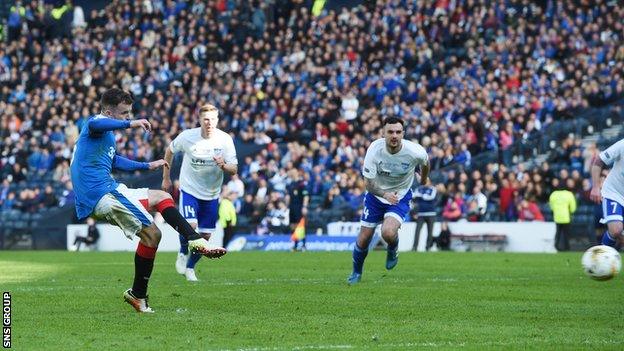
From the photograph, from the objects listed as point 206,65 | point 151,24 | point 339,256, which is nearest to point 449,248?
point 339,256

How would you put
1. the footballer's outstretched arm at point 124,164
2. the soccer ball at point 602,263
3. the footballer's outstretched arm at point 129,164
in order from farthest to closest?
1. the soccer ball at point 602,263
2. the footballer's outstretched arm at point 124,164
3. the footballer's outstretched arm at point 129,164

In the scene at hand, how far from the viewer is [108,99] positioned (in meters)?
12.9

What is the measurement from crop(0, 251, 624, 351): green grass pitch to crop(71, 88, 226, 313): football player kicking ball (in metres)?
0.55

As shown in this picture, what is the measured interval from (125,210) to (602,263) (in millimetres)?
5127

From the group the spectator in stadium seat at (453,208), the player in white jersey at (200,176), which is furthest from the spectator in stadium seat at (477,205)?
the player in white jersey at (200,176)

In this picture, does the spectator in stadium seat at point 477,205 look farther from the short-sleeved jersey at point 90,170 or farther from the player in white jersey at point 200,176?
the short-sleeved jersey at point 90,170

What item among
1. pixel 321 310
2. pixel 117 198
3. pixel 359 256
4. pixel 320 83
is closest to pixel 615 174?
pixel 359 256

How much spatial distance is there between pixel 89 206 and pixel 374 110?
26.2m

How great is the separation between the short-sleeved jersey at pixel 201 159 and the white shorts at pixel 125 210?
5.70m

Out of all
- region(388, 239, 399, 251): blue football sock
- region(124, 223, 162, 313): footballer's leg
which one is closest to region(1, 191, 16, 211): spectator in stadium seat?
region(388, 239, 399, 251): blue football sock

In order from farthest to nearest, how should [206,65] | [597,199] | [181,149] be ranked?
[206,65] → [181,149] → [597,199]

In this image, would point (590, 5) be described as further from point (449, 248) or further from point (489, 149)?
point (449, 248)

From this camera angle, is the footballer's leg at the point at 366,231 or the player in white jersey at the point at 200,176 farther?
the player in white jersey at the point at 200,176

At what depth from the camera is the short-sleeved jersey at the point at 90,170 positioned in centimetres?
1286
